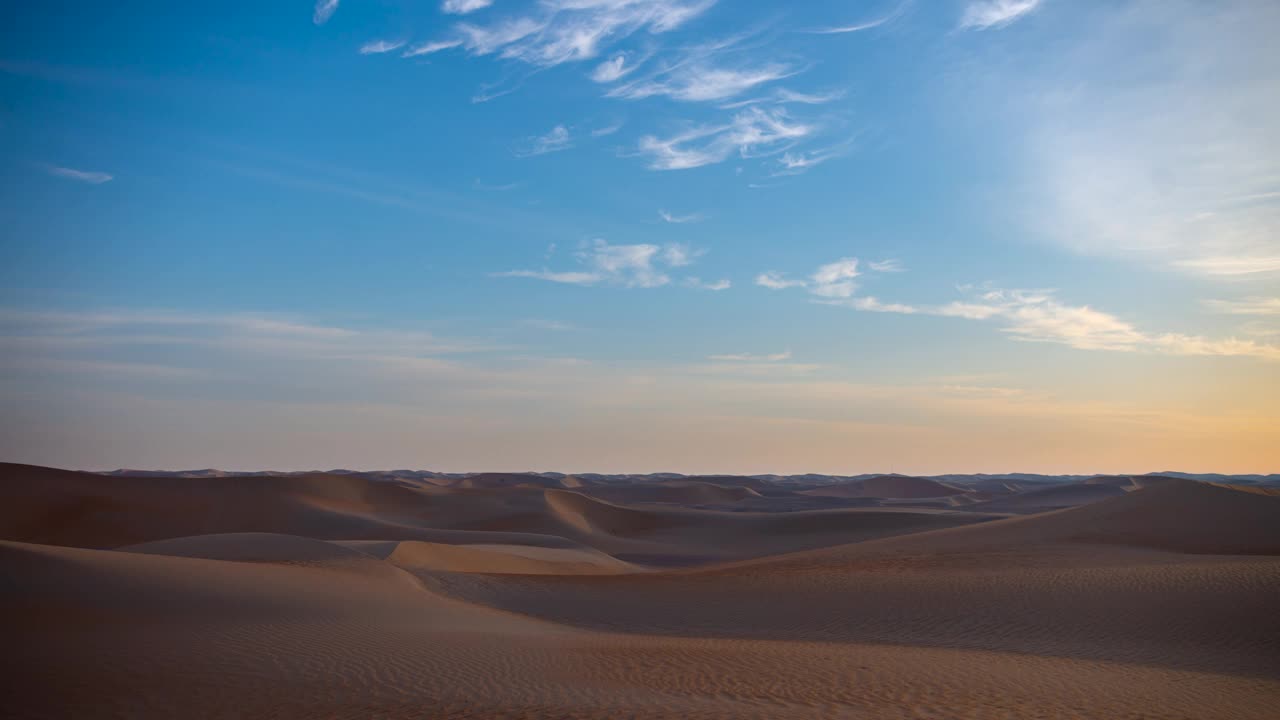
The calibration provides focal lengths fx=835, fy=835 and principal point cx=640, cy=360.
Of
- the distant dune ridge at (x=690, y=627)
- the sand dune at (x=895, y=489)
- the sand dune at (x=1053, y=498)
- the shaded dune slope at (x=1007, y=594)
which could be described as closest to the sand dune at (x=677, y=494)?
the sand dune at (x=895, y=489)

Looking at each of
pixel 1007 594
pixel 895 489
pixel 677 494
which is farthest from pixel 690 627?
pixel 895 489

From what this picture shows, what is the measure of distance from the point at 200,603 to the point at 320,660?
4086mm

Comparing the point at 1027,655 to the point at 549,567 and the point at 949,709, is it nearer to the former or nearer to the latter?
the point at 949,709

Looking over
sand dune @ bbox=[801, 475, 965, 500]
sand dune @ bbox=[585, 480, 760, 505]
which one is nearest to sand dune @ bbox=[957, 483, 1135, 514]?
sand dune @ bbox=[801, 475, 965, 500]

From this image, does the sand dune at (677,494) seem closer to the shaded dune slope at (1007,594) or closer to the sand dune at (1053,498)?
the sand dune at (1053,498)

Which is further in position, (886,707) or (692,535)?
(692,535)

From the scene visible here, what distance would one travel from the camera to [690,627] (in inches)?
671

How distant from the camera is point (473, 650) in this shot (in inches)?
484

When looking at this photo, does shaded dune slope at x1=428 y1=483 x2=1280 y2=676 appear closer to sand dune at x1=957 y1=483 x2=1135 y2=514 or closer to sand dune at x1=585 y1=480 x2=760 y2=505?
sand dune at x1=957 y1=483 x2=1135 y2=514

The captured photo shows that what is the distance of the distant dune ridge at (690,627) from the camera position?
976 cm

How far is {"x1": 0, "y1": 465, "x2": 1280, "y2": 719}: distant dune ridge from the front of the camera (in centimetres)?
976

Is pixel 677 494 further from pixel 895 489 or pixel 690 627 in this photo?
pixel 690 627

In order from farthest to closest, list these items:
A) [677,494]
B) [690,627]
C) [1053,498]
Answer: [677,494] → [1053,498] → [690,627]

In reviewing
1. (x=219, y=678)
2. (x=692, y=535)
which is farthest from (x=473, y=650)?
(x=692, y=535)
